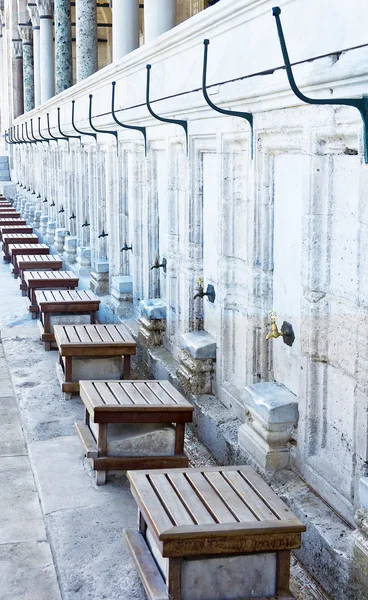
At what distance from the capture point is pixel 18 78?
33719 mm

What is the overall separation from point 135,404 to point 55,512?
82 centimetres

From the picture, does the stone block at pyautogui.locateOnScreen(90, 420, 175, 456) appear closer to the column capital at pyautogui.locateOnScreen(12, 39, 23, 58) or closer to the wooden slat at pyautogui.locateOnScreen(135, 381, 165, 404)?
the wooden slat at pyautogui.locateOnScreen(135, 381, 165, 404)

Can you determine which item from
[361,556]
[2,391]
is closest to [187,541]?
[361,556]

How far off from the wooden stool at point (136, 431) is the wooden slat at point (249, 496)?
1.15 m

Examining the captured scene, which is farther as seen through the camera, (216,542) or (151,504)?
(151,504)

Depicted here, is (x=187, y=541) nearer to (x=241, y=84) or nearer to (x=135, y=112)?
(x=241, y=84)

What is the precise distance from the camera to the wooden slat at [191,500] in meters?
4.03

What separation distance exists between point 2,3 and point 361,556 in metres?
39.5

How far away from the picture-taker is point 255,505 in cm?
420

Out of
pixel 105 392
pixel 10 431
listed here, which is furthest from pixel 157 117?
pixel 10 431

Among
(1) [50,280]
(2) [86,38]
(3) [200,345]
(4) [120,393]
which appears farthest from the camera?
(2) [86,38]

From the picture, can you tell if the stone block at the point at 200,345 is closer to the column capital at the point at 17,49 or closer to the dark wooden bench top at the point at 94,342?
the dark wooden bench top at the point at 94,342

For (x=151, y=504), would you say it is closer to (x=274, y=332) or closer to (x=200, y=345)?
(x=274, y=332)

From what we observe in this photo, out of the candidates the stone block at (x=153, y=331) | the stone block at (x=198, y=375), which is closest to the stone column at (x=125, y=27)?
the stone block at (x=153, y=331)
